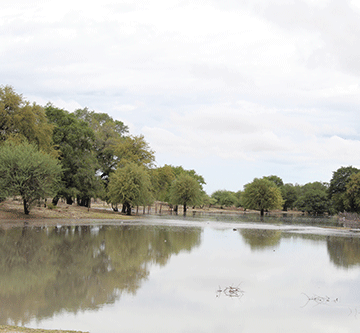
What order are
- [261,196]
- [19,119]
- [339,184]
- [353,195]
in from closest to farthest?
[19,119] < [353,195] < [339,184] < [261,196]

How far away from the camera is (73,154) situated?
49.6 meters

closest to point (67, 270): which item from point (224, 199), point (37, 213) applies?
point (37, 213)

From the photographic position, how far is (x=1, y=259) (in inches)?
614

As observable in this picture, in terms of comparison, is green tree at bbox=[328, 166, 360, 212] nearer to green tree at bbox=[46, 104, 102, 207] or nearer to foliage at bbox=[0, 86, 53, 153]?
green tree at bbox=[46, 104, 102, 207]

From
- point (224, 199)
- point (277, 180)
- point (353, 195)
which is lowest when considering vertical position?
point (224, 199)

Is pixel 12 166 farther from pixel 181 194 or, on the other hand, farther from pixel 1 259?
pixel 181 194

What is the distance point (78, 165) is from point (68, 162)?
1328 millimetres

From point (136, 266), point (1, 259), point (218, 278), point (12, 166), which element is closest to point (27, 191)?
point (12, 166)

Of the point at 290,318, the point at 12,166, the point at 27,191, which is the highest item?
the point at 12,166

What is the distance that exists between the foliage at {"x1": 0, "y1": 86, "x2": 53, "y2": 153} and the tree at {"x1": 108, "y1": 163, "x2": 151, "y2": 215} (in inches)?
553

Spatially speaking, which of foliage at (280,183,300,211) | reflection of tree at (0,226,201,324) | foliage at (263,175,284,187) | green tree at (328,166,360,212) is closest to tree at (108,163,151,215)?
reflection of tree at (0,226,201,324)

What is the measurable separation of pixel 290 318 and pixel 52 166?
31.0m

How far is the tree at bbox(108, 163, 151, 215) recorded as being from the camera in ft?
173

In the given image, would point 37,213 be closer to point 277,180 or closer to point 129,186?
point 129,186
